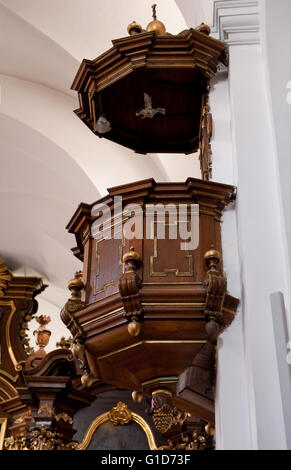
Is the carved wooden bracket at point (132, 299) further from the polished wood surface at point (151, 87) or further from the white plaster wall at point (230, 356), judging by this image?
the polished wood surface at point (151, 87)

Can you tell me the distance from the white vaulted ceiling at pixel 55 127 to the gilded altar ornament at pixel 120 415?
2.42 metres

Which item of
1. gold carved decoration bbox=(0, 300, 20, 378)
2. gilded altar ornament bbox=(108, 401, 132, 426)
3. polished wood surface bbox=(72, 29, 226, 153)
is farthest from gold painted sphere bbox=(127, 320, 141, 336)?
gold carved decoration bbox=(0, 300, 20, 378)

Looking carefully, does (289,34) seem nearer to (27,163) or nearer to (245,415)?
(245,415)

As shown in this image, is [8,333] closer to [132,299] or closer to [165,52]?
[165,52]

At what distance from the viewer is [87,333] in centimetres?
439

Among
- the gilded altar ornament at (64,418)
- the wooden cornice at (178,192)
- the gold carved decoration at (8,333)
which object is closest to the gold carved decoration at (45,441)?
the gilded altar ornament at (64,418)

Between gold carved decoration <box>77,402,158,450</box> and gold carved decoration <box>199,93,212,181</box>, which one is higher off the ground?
gold carved decoration <box>199,93,212,181</box>

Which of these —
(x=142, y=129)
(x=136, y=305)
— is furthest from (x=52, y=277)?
(x=136, y=305)

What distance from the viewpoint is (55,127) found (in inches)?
346

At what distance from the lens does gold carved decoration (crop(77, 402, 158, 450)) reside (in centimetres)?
812

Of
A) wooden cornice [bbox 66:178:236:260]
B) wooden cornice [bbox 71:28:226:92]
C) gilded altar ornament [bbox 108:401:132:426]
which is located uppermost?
wooden cornice [bbox 71:28:226:92]

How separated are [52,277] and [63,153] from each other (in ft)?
9.78

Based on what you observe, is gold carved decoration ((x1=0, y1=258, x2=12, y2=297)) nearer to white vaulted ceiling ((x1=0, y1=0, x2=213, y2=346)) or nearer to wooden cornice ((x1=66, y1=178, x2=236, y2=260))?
white vaulted ceiling ((x1=0, y1=0, x2=213, y2=346))

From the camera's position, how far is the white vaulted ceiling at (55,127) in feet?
25.7
